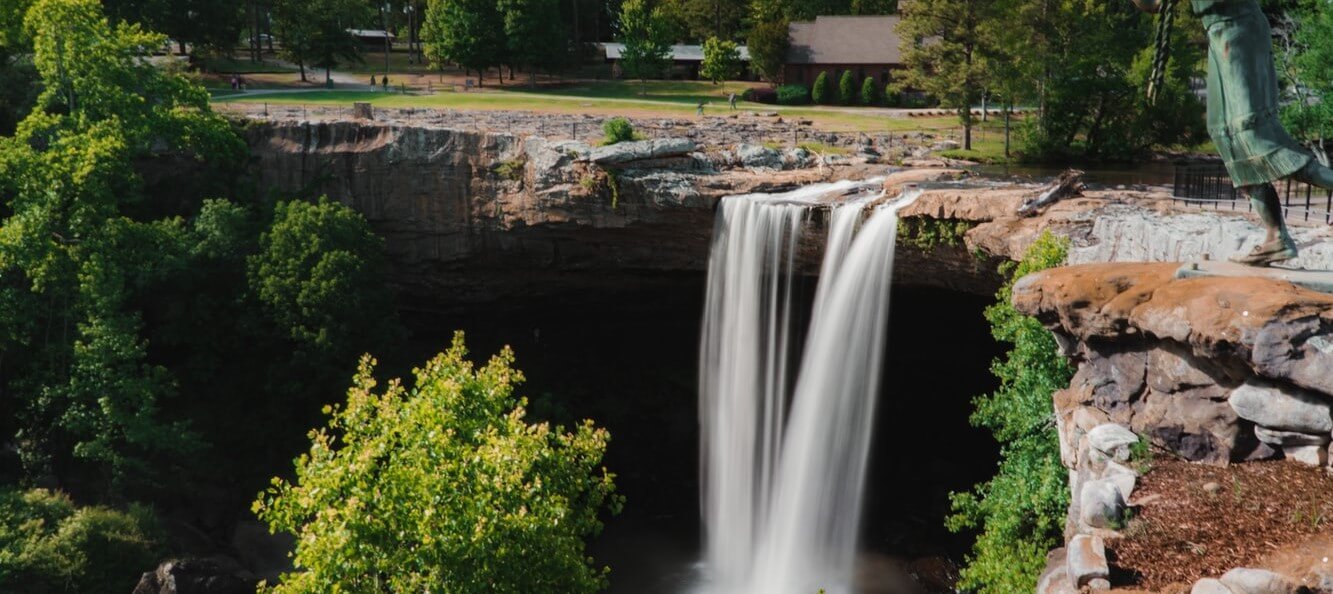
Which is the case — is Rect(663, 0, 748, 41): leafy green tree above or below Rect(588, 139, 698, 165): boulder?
above

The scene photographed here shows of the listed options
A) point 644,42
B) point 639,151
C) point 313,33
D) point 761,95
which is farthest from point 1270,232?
point 313,33

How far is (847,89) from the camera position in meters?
61.7

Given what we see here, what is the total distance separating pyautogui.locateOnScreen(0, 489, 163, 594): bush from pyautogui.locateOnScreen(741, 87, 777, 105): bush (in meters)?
40.6

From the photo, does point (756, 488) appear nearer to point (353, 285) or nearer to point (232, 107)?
point (353, 285)

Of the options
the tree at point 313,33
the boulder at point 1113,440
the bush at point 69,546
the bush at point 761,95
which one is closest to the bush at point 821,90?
the bush at point 761,95

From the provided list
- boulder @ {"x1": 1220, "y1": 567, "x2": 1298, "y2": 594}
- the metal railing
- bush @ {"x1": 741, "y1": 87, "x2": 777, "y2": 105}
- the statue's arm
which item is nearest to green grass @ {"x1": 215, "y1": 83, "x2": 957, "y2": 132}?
bush @ {"x1": 741, "y1": 87, "x2": 777, "y2": 105}

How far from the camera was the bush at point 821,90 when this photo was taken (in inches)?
2445

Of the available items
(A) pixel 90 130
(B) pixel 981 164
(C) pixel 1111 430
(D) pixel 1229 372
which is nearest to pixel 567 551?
(C) pixel 1111 430

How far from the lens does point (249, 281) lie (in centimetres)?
3297

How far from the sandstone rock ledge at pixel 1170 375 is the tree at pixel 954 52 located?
22754mm

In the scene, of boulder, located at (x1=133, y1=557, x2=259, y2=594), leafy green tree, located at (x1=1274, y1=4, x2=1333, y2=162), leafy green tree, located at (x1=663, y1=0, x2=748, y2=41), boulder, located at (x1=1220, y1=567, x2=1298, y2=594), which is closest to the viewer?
boulder, located at (x1=1220, y1=567, x2=1298, y2=594)

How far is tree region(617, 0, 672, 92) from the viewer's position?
68.7m

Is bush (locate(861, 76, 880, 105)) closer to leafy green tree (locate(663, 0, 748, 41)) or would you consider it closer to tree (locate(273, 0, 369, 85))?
leafy green tree (locate(663, 0, 748, 41))

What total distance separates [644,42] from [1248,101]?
180ft
